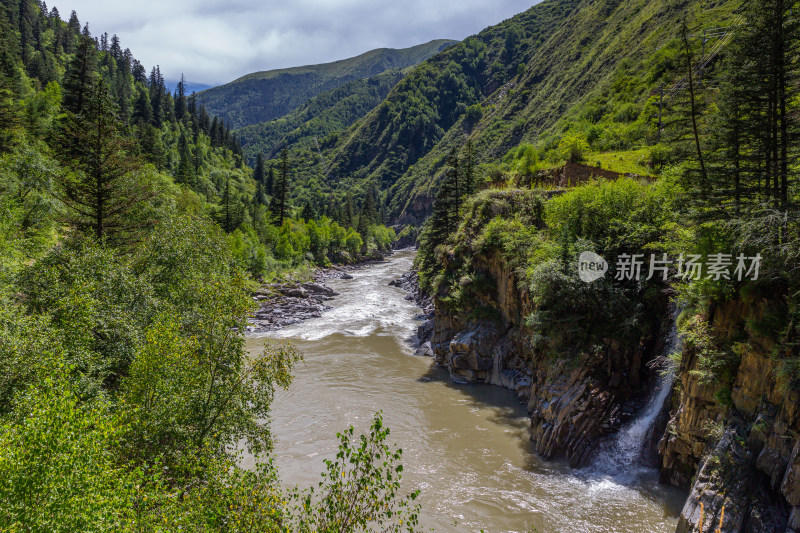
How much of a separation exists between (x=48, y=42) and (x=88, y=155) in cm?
11320

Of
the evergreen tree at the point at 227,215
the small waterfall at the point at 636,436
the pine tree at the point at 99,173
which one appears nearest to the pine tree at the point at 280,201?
the evergreen tree at the point at 227,215

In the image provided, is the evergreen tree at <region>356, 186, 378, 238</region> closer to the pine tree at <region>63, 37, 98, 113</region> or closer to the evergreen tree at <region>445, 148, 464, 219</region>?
the evergreen tree at <region>445, 148, 464, 219</region>

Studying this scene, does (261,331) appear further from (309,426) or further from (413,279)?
(413,279)

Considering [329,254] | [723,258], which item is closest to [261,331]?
[723,258]

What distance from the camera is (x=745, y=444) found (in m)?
11.4

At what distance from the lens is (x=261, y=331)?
37.9m

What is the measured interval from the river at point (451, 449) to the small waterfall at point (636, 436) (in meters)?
0.38

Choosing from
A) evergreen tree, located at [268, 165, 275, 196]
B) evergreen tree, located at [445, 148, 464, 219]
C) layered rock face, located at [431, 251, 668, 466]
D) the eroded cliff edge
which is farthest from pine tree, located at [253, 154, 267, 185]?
layered rock face, located at [431, 251, 668, 466]

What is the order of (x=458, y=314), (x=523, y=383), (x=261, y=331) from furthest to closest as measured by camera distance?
1. (x=261, y=331)
2. (x=458, y=314)
3. (x=523, y=383)

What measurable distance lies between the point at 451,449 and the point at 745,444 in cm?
1098

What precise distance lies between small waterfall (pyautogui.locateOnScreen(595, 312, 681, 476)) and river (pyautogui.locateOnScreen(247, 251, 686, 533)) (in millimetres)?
377

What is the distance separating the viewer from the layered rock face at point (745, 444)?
10.3m

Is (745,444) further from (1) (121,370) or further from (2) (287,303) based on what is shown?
(2) (287,303)

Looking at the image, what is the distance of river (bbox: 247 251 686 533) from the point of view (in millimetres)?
13961
